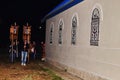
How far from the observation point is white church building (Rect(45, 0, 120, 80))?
10000mm

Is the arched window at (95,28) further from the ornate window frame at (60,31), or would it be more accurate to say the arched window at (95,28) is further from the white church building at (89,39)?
the ornate window frame at (60,31)

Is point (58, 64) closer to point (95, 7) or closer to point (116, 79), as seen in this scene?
point (95, 7)

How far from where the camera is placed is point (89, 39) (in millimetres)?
12680

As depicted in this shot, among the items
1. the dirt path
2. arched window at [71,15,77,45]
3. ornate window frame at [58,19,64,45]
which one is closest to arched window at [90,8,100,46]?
the dirt path

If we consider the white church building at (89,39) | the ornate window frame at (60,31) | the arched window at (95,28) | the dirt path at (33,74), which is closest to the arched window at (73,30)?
the white church building at (89,39)

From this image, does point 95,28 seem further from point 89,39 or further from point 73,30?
point 73,30

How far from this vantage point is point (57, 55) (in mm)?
19453

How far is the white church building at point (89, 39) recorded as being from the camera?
10.0m

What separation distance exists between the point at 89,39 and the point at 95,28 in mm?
985

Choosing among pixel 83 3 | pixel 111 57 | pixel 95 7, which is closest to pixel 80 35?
pixel 83 3

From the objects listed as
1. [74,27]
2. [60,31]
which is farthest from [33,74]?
[60,31]

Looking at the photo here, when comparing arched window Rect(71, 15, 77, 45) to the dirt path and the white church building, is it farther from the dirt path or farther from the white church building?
the dirt path

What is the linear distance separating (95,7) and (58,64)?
7.54 meters

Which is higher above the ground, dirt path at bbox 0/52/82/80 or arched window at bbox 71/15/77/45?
arched window at bbox 71/15/77/45
